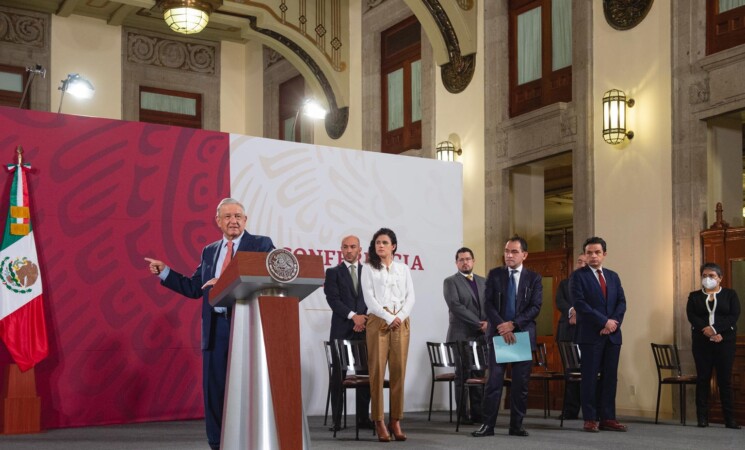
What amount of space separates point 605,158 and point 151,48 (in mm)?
8828

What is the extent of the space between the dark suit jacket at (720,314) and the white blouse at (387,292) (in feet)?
9.19

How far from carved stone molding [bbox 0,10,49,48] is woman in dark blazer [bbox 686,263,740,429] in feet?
36.1

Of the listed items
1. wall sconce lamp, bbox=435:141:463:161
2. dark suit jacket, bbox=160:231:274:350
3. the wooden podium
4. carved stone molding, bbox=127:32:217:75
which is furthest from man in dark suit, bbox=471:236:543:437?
carved stone molding, bbox=127:32:217:75

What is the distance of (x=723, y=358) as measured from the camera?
26.4 feet

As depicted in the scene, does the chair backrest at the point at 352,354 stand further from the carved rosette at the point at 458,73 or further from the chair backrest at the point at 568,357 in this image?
the carved rosette at the point at 458,73

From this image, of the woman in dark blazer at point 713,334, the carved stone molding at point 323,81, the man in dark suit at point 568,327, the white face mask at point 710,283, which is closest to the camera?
the woman in dark blazer at point 713,334

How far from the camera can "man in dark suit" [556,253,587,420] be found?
8.95 meters

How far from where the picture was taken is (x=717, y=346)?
8.08 meters

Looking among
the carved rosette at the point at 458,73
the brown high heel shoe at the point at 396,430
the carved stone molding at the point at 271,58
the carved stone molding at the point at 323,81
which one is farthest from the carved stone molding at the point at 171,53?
the brown high heel shoe at the point at 396,430

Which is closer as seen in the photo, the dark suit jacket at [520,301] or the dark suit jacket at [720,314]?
the dark suit jacket at [520,301]

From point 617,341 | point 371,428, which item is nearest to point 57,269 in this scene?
point 371,428

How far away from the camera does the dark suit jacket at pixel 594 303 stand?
763 centimetres

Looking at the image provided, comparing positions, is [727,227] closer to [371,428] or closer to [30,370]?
[371,428]

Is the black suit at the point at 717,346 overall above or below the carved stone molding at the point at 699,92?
below
